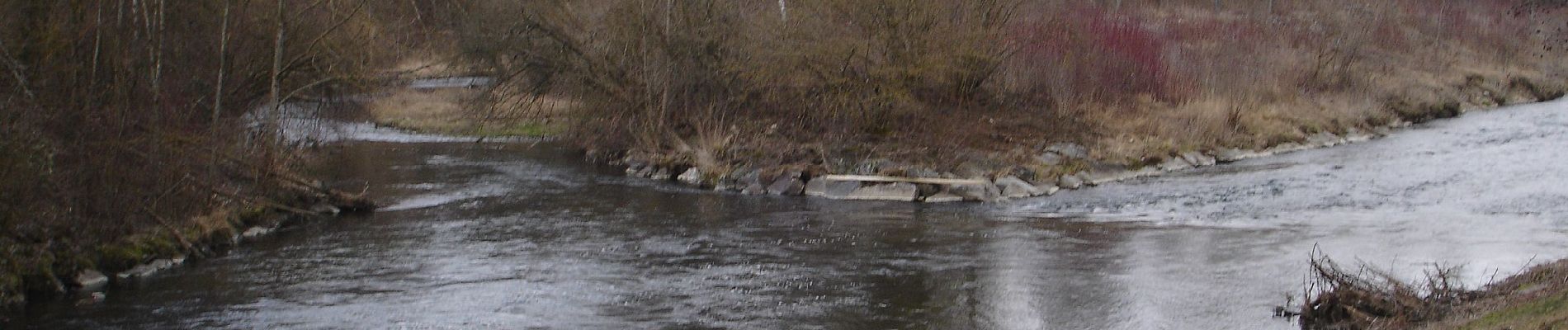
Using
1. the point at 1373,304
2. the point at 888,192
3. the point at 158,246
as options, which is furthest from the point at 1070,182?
the point at 158,246

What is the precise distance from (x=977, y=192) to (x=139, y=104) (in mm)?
13844

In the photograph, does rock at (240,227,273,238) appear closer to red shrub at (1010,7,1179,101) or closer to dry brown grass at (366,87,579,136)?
dry brown grass at (366,87,579,136)

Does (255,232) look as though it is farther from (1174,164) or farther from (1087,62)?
(1087,62)

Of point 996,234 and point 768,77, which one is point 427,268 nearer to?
point 996,234

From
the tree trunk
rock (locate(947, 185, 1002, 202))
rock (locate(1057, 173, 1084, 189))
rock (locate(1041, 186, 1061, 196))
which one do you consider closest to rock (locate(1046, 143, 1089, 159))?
rock (locate(1057, 173, 1084, 189))

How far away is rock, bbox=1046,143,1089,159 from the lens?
29203 millimetres

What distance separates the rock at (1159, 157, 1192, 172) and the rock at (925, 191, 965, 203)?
19.4ft

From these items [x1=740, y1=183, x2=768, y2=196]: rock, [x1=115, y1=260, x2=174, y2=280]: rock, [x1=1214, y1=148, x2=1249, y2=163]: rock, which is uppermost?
[x1=115, y1=260, x2=174, y2=280]: rock

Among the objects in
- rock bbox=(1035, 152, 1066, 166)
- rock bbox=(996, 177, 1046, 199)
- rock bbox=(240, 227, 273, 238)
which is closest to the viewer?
rock bbox=(240, 227, 273, 238)

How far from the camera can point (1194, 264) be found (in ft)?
57.2

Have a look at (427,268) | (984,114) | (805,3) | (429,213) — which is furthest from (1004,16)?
(427,268)

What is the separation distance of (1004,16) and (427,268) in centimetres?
1743

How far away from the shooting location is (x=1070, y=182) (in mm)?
26984

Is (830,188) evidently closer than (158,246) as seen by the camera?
No
